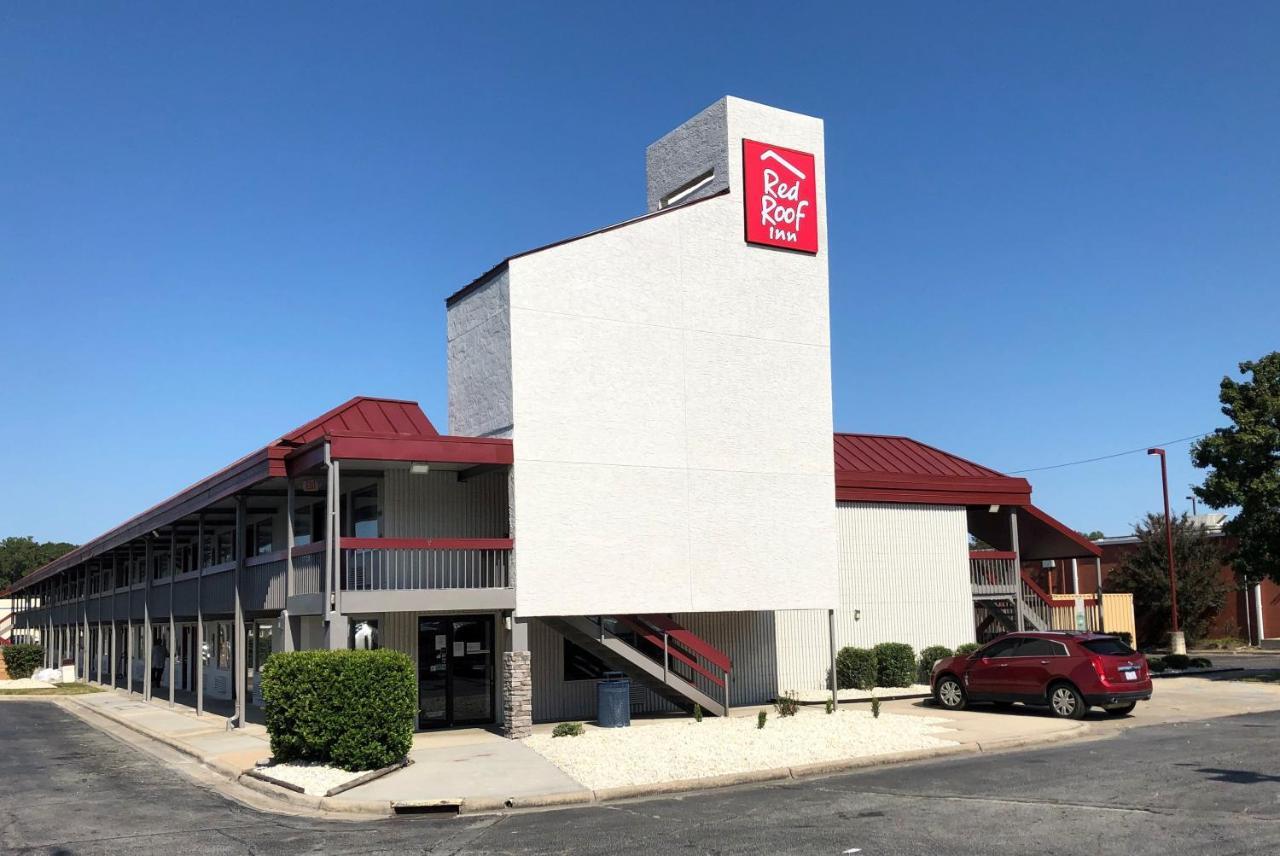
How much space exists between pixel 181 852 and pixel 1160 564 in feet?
136

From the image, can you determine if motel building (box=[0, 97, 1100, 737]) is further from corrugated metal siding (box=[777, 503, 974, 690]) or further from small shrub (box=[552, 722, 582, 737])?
small shrub (box=[552, 722, 582, 737])

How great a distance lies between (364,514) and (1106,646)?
1472 cm

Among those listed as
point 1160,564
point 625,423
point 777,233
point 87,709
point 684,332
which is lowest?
point 87,709

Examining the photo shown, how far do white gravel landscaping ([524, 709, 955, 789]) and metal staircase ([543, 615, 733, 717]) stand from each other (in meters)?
0.85

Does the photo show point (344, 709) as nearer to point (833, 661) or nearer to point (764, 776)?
point (764, 776)

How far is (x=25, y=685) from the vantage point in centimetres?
4359

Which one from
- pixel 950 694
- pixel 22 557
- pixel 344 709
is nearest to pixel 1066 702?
pixel 950 694

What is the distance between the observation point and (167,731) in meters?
24.4

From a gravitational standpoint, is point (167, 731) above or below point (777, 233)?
below

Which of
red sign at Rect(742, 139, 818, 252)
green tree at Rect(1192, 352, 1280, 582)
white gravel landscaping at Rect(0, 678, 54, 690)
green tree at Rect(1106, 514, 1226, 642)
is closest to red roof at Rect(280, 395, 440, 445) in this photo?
red sign at Rect(742, 139, 818, 252)

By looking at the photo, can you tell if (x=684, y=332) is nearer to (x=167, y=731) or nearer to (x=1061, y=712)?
(x=1061, y=712)

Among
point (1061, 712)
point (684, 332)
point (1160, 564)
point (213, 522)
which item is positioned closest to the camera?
point (1061, 712)

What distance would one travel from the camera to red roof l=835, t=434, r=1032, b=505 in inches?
1129

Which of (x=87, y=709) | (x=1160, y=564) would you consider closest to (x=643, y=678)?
(x=87, y=709)
